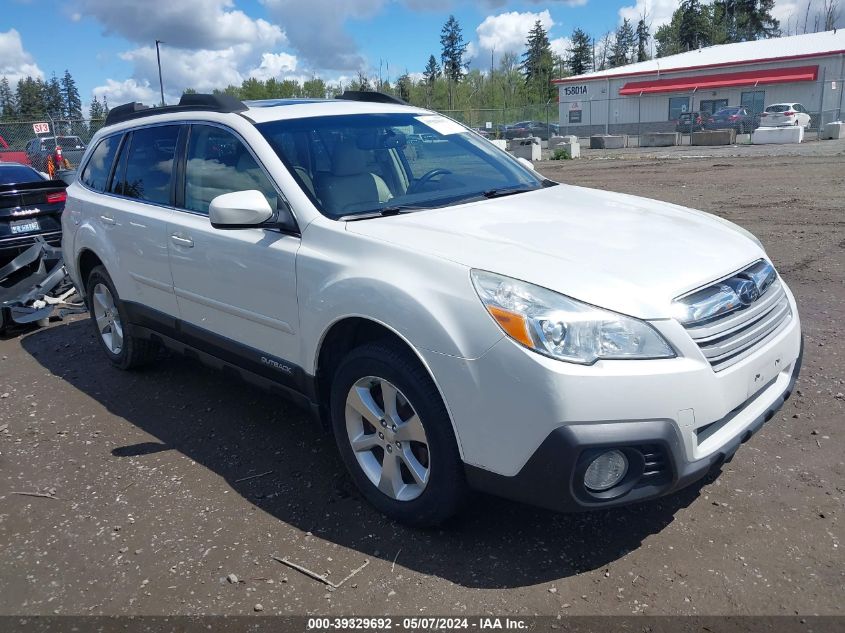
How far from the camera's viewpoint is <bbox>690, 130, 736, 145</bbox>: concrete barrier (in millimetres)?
31344

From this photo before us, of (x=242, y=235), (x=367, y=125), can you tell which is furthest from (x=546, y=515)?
(x=367, y=125)

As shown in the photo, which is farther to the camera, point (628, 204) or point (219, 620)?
point (628, 204)

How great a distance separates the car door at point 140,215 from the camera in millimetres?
4371

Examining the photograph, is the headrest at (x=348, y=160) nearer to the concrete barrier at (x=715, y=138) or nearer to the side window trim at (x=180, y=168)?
the side window trim at (x=180, y=168)

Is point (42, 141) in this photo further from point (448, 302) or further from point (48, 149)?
point (448, 302)

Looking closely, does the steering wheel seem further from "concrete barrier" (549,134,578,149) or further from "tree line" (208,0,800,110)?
"tree line" (208,0,800,110)

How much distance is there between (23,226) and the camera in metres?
7.89

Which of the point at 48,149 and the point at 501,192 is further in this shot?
the point at 48,149

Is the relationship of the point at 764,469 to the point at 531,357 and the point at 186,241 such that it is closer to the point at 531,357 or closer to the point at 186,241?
the point at 531,357

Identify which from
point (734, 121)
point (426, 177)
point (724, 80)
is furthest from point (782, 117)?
point (426, 177)

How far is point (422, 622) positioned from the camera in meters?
2.62

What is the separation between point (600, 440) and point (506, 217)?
131 centimetres

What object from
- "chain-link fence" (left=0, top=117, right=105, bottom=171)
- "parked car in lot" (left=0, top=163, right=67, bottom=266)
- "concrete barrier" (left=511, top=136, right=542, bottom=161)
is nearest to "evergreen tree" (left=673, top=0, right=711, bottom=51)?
"concrete barrier" (left=511, top=136, right=542, bottom=161)

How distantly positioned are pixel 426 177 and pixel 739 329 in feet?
6.19
